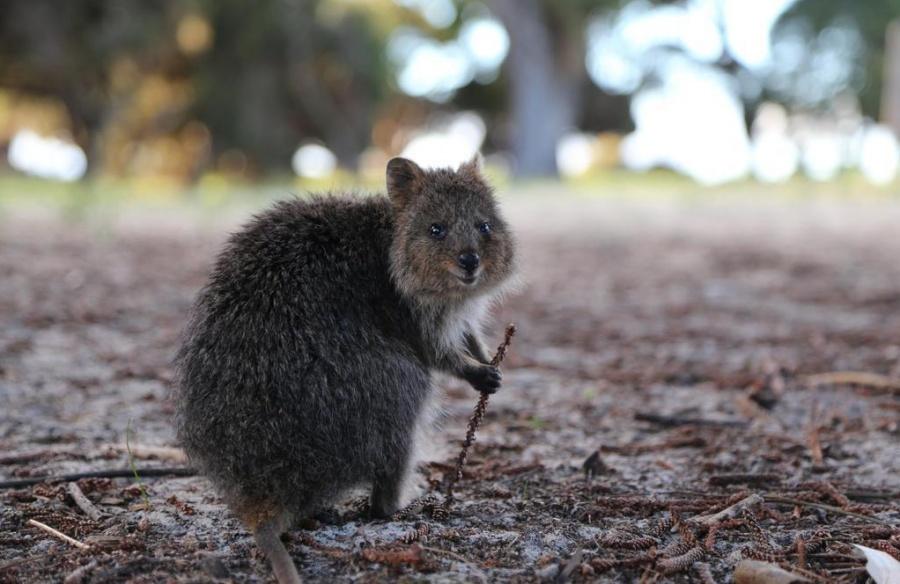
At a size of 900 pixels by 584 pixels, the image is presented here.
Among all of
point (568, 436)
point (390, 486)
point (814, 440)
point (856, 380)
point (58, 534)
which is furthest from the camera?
point (856, 380)

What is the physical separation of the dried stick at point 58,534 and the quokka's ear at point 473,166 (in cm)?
203

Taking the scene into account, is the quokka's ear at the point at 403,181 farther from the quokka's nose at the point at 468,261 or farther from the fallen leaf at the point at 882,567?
the fallen leaf at the point at 882,567

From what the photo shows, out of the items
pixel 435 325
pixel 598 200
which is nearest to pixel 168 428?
pixel 435 325

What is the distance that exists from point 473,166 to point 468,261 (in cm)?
73

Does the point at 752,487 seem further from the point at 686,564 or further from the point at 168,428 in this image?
A: the point at 168,428

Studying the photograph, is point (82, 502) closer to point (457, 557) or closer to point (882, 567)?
point (457, 557)

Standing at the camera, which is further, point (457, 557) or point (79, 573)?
point (457, 557)

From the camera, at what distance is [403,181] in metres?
3.59

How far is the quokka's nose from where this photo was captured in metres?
3.33

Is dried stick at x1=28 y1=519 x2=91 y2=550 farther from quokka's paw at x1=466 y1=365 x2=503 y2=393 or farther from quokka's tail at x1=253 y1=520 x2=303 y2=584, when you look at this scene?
quokka's paw at x1=466 y1=365 x2=503 y2=393

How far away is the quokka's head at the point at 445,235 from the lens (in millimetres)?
3344

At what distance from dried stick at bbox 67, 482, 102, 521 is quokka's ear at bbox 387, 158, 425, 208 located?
1558 mm

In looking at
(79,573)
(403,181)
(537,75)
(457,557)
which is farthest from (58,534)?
(537,75)

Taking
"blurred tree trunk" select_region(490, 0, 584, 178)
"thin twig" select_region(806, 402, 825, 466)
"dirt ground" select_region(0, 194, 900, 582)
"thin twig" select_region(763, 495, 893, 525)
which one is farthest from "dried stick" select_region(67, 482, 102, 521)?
"blurred tree trunk" select_region(490, 0, 584, 178)
